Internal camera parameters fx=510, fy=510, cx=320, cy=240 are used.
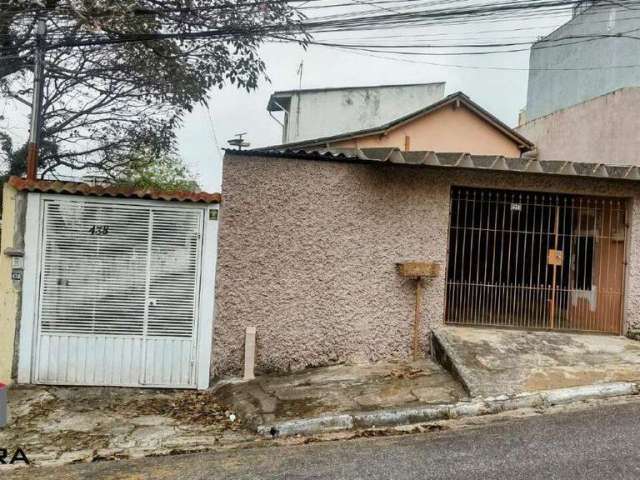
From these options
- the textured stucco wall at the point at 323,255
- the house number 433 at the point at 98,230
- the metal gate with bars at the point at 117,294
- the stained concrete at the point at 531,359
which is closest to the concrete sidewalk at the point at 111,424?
the metal gate with bars at the point at 117,294

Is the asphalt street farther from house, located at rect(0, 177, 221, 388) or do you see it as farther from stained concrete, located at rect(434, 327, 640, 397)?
house, located at rect(0, 177, 221, 388)

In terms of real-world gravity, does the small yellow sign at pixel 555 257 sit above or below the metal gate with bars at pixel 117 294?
above

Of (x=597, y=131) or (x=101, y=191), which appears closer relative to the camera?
(x=101, y=191)

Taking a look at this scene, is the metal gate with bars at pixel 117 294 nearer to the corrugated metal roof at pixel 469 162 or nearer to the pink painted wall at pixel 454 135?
the corrugated metal roof at pixel 469 162

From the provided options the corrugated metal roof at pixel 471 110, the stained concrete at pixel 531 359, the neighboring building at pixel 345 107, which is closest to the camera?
the stained concrete at pixel 531 359

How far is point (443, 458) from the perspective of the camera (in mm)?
4016

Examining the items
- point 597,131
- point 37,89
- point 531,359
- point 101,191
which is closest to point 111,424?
point 101,191

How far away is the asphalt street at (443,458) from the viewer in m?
3.73

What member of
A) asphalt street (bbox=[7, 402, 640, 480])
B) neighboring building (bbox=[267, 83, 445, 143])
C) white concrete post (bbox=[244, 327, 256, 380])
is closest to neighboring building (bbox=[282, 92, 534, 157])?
neighboring building (bbox=[267, 83, 445, 143])

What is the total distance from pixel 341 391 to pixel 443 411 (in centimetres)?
120

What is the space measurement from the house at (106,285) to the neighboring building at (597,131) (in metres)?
9.17

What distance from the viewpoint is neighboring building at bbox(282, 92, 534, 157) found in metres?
15.1

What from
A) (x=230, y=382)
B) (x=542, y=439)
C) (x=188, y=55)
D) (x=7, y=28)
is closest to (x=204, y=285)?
(x=230, y=382)

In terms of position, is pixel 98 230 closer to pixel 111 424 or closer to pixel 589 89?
pixel 111 424
